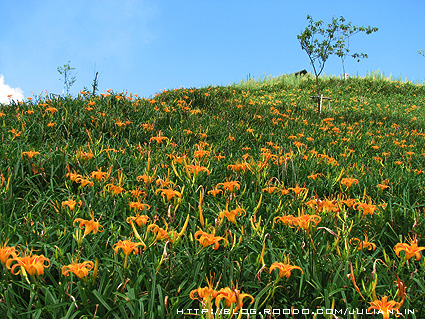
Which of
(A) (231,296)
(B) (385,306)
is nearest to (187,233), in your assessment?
(A) (231,296)

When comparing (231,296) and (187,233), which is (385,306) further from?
(187,233)

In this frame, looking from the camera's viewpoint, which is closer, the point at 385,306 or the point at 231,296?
the point at 231,296

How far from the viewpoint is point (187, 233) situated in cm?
215

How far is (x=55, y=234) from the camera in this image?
201 cm

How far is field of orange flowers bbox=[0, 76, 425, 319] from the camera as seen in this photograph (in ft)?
4.65

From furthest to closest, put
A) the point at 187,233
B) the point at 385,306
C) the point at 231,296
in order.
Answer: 1. the point at 187,233
2. the point at 385,306
3. the point at 231,296

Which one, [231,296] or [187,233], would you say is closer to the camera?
[231,296]

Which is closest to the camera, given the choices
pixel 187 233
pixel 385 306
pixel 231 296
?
pixel 231 296

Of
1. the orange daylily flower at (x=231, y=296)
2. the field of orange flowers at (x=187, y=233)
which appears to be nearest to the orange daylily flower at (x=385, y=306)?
the field of orange flowers at (x=187, y=233)

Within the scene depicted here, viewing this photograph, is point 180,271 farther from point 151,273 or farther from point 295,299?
point 295,299

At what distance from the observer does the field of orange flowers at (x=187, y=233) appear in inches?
55.8

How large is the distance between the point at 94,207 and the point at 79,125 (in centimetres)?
258

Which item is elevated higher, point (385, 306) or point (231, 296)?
point (231, 296)

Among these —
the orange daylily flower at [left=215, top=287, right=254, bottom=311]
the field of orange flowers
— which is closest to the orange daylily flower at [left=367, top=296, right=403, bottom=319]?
the field of orange flowers
